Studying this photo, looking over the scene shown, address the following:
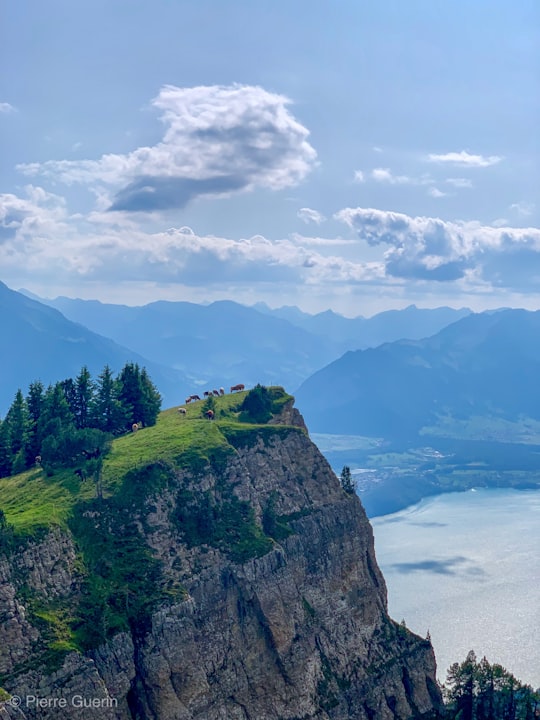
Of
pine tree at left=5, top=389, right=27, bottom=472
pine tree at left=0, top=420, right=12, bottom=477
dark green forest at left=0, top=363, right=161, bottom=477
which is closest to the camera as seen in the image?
dark green forest at left=0, top=363, right=161, bottom=477

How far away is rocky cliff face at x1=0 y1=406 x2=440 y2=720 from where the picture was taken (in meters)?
63.2

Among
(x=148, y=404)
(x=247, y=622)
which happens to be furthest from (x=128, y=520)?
(x=148, y=404)

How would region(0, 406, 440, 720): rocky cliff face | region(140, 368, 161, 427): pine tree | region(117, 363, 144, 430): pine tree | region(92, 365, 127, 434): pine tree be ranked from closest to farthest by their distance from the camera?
region(0, 406, 440, 720): rocky cliff face, region(92, 365, 127, 434): pine tree, region(117, 363, 144, 430): pine tree, region(140, 368, 161, 427): pine tree

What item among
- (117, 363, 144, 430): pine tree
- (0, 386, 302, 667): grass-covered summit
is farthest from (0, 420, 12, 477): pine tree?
(117, 363, 144, 430): pine tree

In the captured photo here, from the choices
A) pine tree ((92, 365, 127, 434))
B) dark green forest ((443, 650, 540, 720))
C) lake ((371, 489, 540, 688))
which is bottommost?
lake ((371, 489, 540, 688))

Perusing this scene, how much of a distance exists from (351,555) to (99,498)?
35379mm

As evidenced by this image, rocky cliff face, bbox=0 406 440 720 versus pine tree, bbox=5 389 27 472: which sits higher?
pine tree, bbox=5 389 27 472

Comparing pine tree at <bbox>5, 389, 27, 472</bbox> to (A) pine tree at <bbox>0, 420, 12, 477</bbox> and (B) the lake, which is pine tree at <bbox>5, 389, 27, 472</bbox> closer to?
(A) pine tree at <bbox>0, 420, 12, 477</bbox>

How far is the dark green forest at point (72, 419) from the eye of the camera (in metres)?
87.9

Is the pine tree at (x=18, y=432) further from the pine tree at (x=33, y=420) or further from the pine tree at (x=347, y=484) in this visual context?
the pine tree at (x=347, y=484)

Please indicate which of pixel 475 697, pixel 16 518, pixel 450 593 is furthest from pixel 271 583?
pixel 450 593

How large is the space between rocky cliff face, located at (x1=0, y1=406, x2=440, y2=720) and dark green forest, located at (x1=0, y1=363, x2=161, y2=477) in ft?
46.1

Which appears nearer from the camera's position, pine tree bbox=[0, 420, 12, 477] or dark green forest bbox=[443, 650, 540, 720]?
dark green forest bbox=[443, 650, 540, 720]

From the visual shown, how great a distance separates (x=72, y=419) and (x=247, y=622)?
131 feet
